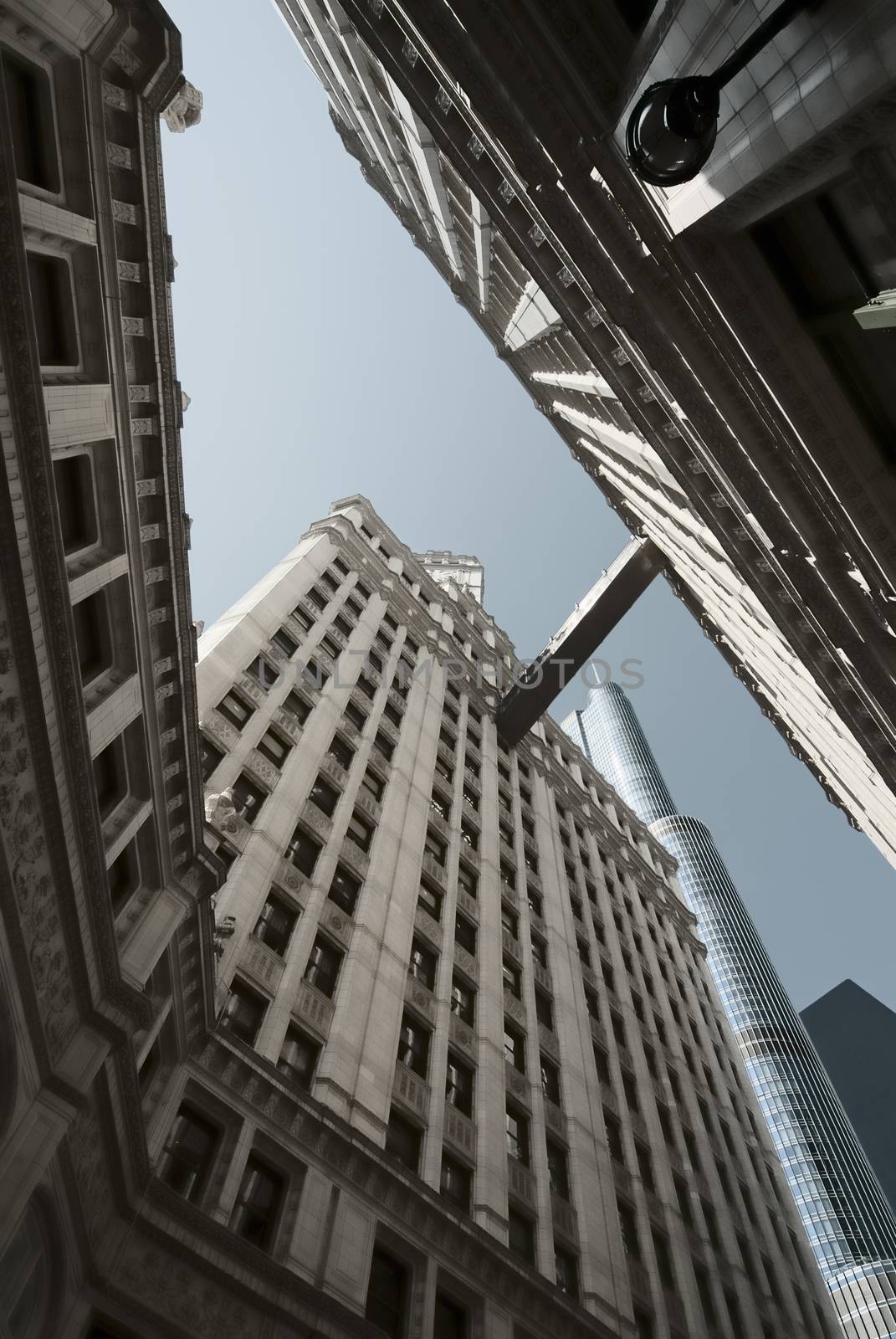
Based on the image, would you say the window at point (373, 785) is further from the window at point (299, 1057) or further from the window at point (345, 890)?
the window at point (299, 1057)

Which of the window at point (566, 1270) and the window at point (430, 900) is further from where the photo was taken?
the window at point (430, 900)

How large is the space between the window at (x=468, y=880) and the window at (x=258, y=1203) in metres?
15.8

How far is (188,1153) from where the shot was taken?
53.5ft

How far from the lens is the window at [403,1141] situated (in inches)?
794

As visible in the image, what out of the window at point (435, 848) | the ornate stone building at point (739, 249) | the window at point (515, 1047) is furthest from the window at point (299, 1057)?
the ornate stone building at point (739, 249)

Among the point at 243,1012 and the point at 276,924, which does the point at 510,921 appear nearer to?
the point at 276,924

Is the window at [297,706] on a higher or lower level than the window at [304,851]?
higher

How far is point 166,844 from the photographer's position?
16.8m

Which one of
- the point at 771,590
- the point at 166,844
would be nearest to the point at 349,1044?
the point at 166,844

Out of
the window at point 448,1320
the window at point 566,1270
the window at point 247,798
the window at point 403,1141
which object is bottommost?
the window at point 566,1270

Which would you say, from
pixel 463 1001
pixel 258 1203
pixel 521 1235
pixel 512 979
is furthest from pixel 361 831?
pixel 258 1203

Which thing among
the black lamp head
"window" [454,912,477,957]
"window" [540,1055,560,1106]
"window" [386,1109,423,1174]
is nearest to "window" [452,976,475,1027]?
"window" [454,912,477,957]

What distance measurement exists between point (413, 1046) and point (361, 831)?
8041 millimetres

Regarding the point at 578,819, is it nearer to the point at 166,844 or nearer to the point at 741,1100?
the point at 741,1100
